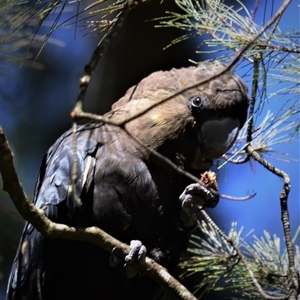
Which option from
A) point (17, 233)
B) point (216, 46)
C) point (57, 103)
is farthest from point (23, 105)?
point (216, 46)

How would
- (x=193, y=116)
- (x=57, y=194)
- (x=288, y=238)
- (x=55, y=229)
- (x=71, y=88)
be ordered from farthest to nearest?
(x=71, y=88), (x=193, y=116), (x=57, y=194), (x=288, y=238), (x=55, y=229)

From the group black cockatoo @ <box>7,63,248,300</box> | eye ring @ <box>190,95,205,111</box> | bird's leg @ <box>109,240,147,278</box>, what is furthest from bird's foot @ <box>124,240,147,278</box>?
eye ring @ <box>190,95,205,111</box>

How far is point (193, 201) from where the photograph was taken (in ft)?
5.38

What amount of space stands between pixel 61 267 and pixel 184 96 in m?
0.61

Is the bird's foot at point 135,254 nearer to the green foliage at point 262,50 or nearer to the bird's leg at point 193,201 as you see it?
the bird's leg at point 193,201

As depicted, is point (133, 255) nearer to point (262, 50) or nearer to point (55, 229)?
point (55, 229)

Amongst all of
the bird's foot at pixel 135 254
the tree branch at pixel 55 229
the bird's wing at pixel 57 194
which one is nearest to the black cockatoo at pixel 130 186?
the bird's wing at pixel 57 194

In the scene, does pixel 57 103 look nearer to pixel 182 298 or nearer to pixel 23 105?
pixel 23 105

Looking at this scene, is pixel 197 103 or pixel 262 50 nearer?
pixel 262 50

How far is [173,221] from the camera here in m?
1.71

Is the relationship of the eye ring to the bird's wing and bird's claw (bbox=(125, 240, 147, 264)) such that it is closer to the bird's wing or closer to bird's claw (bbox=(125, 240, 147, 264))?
the bird's wing

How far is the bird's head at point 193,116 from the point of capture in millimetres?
1705

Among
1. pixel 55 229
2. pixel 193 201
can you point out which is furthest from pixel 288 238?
pixel 55 229

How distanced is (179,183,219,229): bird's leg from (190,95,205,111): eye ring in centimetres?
24
